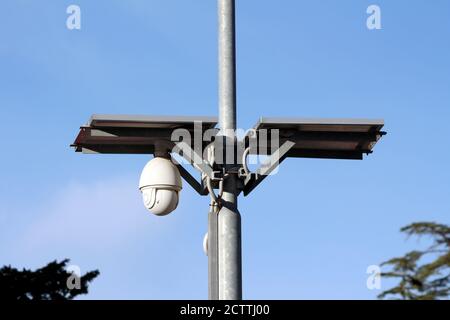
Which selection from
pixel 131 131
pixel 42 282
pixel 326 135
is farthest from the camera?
pixel 42 282

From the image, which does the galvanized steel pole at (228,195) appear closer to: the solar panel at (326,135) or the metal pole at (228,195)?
the metal pole at (228,195)

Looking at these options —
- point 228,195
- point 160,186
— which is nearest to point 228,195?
point 228,195

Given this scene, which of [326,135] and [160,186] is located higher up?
[326,135]

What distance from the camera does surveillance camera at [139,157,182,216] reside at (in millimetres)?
8570

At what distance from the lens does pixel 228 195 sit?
338 inches

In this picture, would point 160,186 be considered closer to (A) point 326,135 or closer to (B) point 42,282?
(A) point 326,135

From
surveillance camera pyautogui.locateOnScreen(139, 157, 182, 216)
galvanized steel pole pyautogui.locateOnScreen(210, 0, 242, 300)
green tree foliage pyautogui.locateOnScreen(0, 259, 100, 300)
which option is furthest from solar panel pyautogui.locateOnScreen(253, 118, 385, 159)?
green tree foliage pyautogui.locateOnScreen(0, 259, 100, 300)

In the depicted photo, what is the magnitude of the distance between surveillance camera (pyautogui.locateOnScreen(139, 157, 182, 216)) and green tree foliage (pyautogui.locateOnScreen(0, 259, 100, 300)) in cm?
2559

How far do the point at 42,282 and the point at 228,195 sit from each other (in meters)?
26.6

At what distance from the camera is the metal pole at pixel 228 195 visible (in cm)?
829

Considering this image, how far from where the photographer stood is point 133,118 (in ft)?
27.3

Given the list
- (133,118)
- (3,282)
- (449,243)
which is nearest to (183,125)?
(133,118)

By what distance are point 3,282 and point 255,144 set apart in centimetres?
2616
